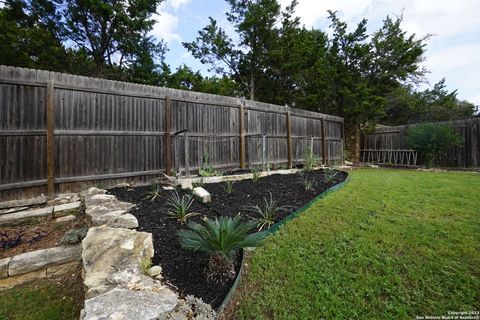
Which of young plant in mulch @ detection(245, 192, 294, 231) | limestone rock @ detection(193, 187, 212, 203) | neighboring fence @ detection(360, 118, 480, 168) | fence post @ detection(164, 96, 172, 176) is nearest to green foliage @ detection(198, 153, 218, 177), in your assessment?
fence post @ detection(164, 96, 172, 176)

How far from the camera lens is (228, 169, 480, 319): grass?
166 centimetres

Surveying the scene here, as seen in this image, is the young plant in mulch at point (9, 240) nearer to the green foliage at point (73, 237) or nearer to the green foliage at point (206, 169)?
the green foliage at point (73, 237)

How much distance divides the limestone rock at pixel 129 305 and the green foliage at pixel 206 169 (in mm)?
3468

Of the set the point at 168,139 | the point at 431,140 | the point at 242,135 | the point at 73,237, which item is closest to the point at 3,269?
the point at 73,237

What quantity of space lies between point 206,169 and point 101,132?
2212 millimetres

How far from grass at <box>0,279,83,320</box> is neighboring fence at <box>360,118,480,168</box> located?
13.1m

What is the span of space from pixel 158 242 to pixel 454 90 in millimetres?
27294

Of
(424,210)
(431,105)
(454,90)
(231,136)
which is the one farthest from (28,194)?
(454,90)

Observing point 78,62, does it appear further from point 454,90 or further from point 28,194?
point 454,90

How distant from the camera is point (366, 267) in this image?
6.84 feet

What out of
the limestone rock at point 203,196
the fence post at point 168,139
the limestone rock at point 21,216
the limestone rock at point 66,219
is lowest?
the limestone rock at point 66,219

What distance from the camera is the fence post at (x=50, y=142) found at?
377 centimetres

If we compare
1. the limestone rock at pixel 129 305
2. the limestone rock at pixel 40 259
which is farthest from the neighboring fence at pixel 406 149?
the limestone rock at pixel 40 259

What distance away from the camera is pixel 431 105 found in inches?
734
